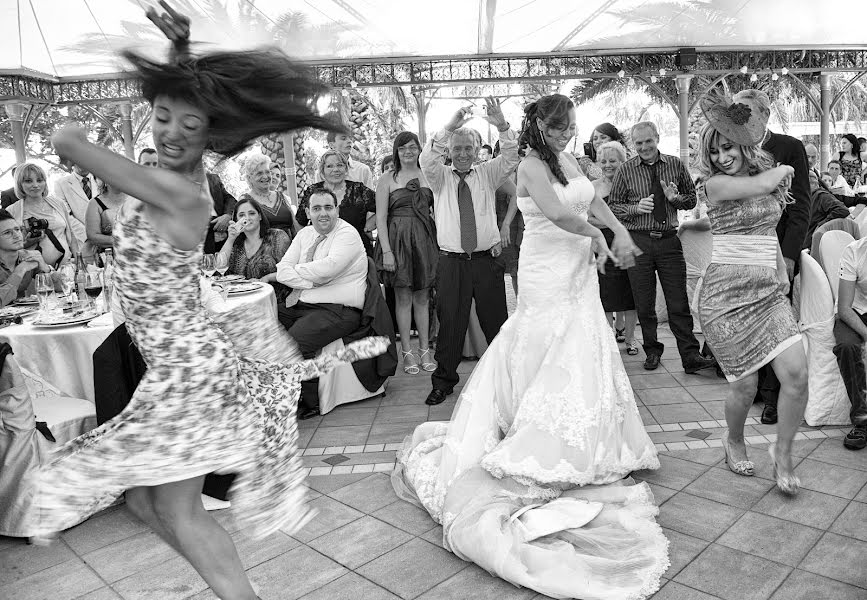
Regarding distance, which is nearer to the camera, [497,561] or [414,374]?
[497,561]

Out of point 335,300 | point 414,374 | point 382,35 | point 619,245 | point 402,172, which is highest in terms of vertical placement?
point 382,35

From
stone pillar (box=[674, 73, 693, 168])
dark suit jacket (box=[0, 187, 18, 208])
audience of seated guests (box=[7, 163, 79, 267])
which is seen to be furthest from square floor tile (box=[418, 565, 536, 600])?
stone pillar (box=[674, 73, 693, 168])

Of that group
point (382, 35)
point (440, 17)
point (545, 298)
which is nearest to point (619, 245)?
point (545, 298)

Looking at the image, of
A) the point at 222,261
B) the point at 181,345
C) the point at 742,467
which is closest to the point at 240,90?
the point at 181,345

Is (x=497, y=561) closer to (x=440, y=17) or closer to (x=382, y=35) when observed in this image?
(x=440, y=17)

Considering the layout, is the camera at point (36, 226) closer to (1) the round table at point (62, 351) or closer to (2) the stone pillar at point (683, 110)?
(1) the round table at point (62, 351)

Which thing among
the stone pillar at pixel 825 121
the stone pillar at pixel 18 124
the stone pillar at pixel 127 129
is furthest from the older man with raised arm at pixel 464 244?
the stone pillar at pixel 825 121

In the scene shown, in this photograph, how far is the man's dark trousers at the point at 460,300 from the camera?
447cm

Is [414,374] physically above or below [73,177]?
below

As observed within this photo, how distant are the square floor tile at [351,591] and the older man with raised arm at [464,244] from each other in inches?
82.7

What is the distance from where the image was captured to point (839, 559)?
2.36 meters

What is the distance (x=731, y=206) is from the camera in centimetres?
307

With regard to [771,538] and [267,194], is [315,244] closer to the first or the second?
[267,194]

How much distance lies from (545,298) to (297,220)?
3.40m
